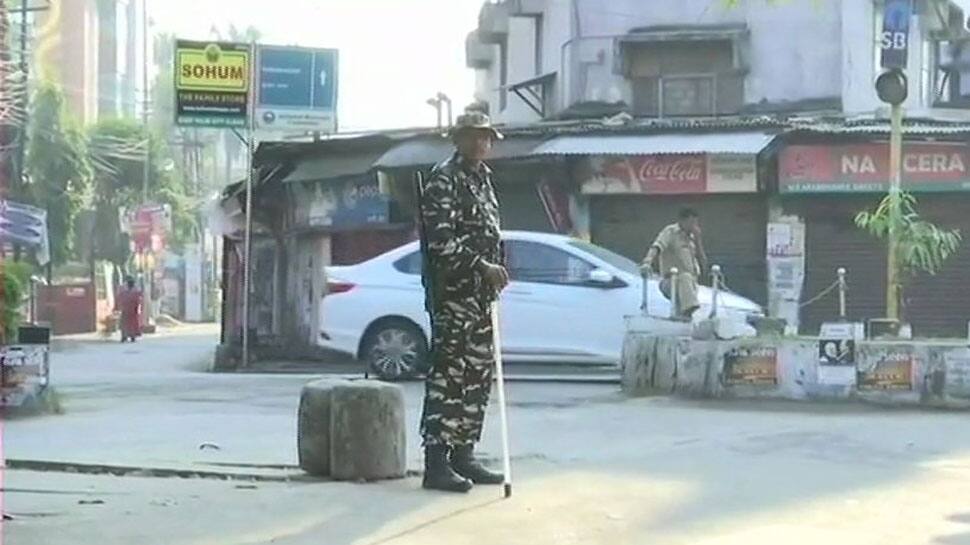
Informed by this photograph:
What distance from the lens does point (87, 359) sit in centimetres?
2439

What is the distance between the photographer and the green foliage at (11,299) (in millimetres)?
10375

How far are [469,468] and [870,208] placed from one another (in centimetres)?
1404

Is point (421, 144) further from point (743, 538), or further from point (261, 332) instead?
point (743, 538)

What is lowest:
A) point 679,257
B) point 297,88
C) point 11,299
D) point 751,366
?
point 751,366

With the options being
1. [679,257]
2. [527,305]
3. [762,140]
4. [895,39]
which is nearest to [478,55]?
[762,140]

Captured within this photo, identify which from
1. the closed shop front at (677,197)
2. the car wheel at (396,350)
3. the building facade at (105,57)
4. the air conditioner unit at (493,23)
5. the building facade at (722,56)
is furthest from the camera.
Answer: the building facade at (105,57)

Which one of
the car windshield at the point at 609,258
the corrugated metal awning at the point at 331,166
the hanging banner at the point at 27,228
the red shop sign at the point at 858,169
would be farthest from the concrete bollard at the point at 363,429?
the hanging banner at the point at 27,228

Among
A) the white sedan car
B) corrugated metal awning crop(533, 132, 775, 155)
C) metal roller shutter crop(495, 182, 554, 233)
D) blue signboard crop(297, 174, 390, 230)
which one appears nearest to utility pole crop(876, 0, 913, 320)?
the white sedan car

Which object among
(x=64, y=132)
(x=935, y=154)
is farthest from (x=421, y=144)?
(x=64, y=132)

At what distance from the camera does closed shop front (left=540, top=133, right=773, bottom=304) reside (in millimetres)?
19781

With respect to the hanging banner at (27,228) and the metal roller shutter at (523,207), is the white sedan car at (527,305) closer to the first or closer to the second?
the metal roller shutter at (523,207)

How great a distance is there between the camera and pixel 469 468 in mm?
6883

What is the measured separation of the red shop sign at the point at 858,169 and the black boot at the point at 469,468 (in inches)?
535

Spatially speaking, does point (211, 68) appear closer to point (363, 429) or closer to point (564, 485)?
point (363, 429)
